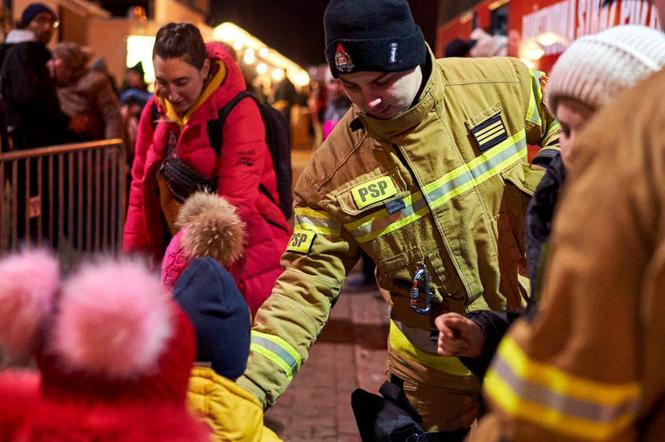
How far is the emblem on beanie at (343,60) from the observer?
2949mm

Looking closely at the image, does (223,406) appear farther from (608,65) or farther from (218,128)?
(218,128)

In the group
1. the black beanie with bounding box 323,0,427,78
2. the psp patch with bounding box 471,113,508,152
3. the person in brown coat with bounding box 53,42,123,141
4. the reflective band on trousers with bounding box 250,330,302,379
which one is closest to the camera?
the reflective band on trousers with bounding box 250,330,302,379

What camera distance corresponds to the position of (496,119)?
10.0ft

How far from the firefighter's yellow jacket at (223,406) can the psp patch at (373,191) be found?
856mm

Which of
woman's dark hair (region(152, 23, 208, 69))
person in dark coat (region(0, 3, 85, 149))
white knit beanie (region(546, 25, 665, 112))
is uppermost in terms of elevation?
white knit beanie (region(546, 25, 665, 112))

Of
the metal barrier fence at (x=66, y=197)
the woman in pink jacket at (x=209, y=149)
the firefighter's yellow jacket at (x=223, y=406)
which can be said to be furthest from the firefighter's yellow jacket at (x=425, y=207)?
the metal barrier fence at (x=66, y=197)

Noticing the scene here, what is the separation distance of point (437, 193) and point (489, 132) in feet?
0.90

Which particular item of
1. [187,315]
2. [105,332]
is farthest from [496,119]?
[105,332]

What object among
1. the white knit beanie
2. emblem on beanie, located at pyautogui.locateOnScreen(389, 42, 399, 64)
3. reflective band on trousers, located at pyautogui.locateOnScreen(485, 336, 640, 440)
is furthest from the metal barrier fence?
reflective band on trousers, located at pyautogui.locateOnScreen(485, 336, 640, 440)

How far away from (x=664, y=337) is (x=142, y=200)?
383 centimetres

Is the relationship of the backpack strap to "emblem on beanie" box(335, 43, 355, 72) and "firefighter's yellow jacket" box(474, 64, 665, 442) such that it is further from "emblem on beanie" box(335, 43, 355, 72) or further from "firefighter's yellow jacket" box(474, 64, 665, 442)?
"firefighter's yellow jacket" box(474, 64, 665, 442)

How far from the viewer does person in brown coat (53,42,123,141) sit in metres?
9.29

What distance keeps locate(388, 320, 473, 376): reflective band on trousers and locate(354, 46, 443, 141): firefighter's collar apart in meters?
0.69

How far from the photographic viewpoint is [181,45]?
4574 millimetres
